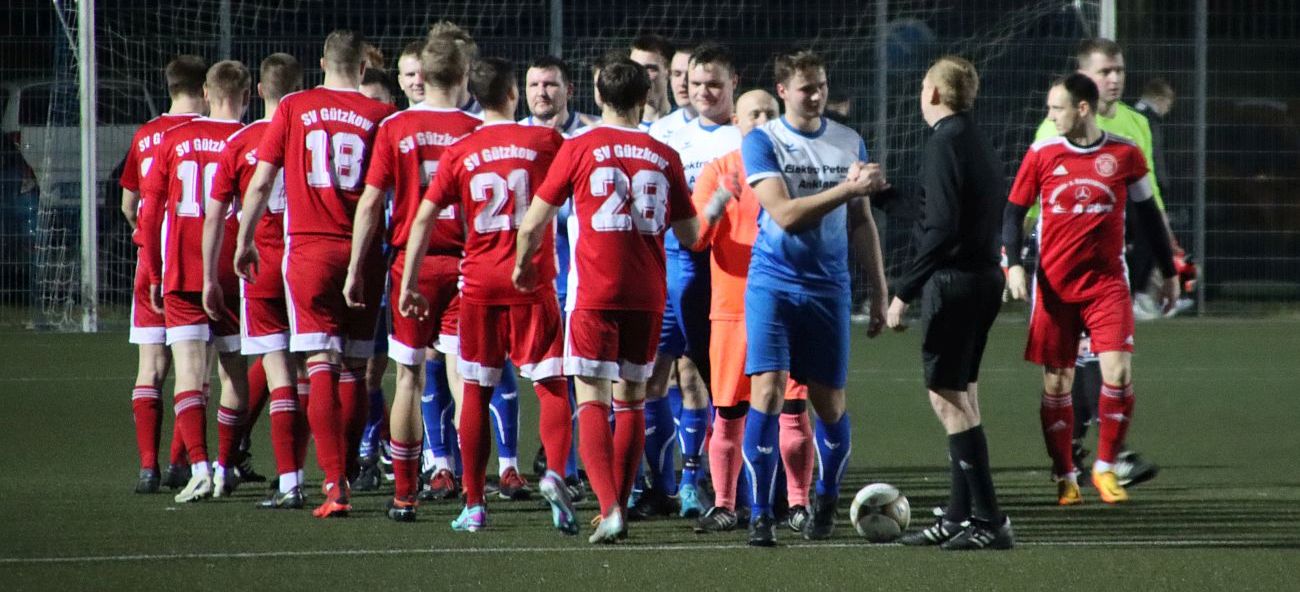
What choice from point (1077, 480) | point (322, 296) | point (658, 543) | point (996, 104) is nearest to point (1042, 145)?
point (1077, 480)

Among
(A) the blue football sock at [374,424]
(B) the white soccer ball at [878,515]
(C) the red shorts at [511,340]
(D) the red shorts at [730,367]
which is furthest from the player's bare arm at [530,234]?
(A) the blue football sock at [374,424]

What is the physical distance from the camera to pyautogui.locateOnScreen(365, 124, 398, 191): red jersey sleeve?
279 inches

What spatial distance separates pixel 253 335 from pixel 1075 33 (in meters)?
12.6

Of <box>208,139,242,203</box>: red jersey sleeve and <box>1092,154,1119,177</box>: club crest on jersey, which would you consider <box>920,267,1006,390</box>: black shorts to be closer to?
<box>1092,154,1119,177</box>: club crest on jersey

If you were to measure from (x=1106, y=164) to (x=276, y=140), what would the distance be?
345 cm

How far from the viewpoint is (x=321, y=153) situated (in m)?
7.36

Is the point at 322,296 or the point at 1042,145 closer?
the point at 322,296

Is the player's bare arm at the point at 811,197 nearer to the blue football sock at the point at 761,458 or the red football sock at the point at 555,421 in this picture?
the blue football sock at the point at 761,458

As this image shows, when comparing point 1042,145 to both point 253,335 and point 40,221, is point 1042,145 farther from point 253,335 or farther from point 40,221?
point 40,221

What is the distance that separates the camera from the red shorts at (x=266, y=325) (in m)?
7.60

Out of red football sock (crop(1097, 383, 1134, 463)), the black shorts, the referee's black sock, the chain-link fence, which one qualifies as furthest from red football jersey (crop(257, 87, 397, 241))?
the chain-link fence

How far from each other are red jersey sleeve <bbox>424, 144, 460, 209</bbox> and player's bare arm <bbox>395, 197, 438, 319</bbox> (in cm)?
3

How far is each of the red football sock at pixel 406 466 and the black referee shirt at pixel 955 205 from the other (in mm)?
2057

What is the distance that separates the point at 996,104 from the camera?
1762cm
